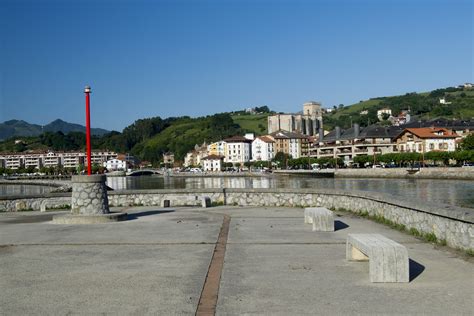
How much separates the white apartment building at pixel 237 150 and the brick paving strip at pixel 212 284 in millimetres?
171995

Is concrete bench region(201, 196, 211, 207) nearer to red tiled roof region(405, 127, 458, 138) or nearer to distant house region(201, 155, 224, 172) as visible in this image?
red tiled roof region(405, 127, 458, 138)

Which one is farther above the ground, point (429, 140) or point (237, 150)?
point (237, 150)

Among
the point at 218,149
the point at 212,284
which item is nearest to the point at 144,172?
the point at 218,149

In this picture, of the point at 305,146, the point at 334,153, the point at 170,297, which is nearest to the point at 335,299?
the point at 170,297

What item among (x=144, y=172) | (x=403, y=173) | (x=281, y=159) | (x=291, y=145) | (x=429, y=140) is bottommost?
(x=403, y=173)

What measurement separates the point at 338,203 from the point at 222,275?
500 inches

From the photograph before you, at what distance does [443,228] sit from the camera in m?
11.5

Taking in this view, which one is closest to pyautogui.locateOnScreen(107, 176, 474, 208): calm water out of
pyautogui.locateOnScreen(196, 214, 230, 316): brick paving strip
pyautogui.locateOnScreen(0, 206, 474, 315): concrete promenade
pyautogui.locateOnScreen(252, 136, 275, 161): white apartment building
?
pyautogui.locateOnScreen(0, 206, 474, 315): concrete promenade

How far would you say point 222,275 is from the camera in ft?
29.7

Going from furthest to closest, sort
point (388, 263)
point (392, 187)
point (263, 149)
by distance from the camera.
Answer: point (263, 149) < point (392, 187) < point (388, 263)

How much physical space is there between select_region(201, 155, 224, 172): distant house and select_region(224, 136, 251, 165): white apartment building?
4587 millimetres

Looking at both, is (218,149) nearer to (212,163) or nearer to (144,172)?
(212,163)

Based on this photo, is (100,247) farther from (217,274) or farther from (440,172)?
(440,172)

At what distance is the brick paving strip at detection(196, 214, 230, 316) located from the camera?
698cm
